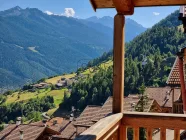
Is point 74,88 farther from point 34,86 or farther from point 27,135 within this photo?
point 27,135

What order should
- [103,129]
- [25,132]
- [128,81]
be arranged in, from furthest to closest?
[128,81], [25,132], [103,129]

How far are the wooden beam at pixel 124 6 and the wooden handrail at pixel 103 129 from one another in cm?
80

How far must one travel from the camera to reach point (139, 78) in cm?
6512

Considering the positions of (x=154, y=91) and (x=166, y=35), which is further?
(x=166, y=35)

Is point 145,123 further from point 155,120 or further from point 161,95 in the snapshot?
point 161,95

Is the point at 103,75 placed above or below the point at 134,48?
below

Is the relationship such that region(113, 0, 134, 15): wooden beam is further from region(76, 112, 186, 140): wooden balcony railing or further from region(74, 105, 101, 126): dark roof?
region(74, 105, 101, 126): dark roof

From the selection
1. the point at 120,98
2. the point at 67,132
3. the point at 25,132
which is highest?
the point at 120,98

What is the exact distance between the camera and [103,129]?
215cm

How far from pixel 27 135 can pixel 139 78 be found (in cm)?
4783

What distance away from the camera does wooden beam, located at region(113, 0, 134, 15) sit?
2.62m

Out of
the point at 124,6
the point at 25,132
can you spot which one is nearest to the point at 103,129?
the point at 124,6

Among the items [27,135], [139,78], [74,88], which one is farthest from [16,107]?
[27,135]

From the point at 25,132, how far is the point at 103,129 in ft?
60.5
